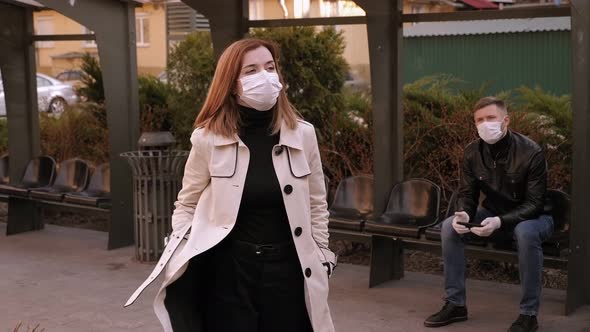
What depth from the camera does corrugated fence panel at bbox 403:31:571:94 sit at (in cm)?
1220

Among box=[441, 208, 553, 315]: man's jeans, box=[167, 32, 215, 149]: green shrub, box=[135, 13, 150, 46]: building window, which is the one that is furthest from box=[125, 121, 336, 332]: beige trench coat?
box=[135, 13, 150, 46]: building window

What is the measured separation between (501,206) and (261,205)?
275cm

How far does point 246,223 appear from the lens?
3.65 m

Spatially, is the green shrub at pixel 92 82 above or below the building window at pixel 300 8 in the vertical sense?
below

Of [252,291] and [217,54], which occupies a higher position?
[217,54]

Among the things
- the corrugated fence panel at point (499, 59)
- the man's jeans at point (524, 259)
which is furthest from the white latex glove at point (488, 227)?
the corrugated fence panel at point (499, 59)

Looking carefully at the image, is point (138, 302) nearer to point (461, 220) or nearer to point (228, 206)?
point (461, 220)

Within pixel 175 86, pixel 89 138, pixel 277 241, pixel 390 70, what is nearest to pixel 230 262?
pixel 277 241

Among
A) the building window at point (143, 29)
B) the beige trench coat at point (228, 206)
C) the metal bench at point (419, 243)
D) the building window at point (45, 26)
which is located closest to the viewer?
the beige trench coat at point (228, 206)

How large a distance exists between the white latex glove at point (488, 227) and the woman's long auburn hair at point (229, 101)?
2.32m

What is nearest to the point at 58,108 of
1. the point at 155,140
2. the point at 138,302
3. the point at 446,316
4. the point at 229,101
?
the point at 155,140

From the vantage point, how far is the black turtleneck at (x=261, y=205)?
362 cm

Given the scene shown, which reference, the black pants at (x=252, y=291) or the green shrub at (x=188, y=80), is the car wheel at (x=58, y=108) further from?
the black pants at (x=252, y=291)

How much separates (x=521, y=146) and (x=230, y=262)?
2782 millimetres
